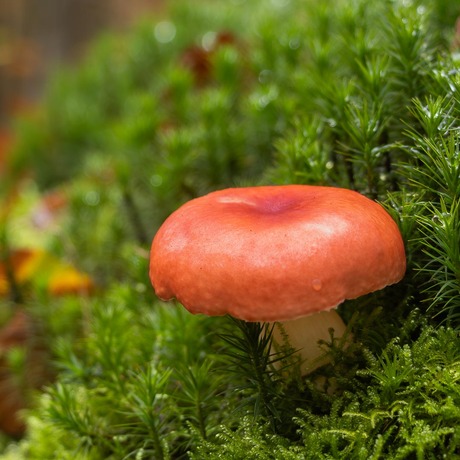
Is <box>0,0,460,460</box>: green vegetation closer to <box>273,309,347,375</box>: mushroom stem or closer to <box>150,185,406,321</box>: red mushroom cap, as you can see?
<box>273,309,347,375</box>: mushroom stem

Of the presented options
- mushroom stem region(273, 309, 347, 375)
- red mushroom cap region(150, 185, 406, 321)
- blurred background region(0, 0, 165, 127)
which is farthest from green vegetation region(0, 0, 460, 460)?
blurred background region(0, 0, 165, 127)

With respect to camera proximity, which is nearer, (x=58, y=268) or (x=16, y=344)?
(x=16, y=344)

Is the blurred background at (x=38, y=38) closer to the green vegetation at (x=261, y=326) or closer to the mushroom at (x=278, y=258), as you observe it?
the green vegetation at (x=261, y=326)

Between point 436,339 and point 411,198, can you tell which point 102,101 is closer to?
point 411,198

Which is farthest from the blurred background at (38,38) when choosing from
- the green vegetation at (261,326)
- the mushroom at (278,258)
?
the mushroom at (278,258)

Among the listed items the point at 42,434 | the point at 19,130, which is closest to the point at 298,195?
the point at 42,434

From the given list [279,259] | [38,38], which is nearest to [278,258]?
[279,259]
